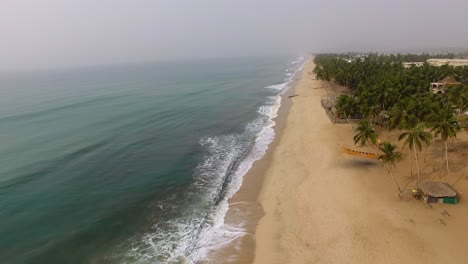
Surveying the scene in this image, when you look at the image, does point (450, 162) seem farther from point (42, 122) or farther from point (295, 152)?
point (42, 122)

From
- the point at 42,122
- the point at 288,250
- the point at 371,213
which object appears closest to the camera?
the point at 288,250


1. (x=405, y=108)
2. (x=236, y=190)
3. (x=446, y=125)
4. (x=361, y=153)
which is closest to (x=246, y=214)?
(x=236, y=190)

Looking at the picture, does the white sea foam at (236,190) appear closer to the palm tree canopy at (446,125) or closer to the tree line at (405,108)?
the tree line at (405,108)

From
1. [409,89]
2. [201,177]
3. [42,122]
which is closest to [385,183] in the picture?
[201,177]

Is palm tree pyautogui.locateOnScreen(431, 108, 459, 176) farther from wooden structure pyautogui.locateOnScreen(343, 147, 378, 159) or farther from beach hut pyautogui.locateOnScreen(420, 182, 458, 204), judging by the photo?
wooden structure pyautogui.locateOnScreen(343, 147, 378, 159)

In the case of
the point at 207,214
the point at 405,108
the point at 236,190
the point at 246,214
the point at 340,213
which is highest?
the point at 405,108

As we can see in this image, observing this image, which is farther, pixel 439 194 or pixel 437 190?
pixel 437 190

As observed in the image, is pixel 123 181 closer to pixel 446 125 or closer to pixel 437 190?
pixel 437 190
